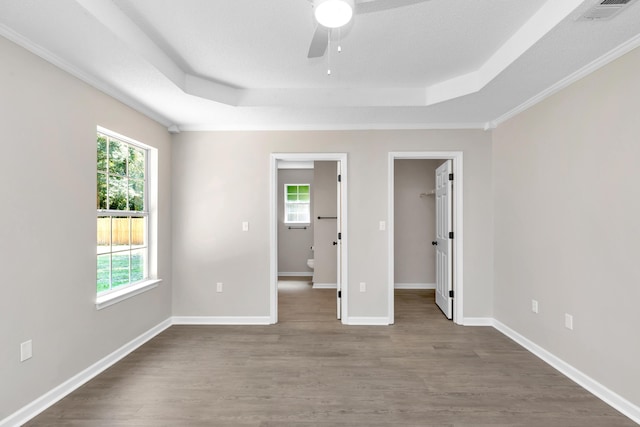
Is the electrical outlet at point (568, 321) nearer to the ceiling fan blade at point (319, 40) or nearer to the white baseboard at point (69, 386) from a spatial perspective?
the ceiling fan blade at point (319, 40)

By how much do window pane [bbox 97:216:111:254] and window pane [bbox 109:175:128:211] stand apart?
16 cm

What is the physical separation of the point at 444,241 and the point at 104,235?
3.92 metres

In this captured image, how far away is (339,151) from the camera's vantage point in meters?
4.07

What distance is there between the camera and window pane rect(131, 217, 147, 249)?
3462 mm

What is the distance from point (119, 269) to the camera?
321 centimetres

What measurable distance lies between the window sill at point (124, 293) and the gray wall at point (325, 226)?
2.94 metres

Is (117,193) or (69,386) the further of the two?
(117,193)

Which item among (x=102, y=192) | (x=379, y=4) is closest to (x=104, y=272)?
(x=102, y=192)

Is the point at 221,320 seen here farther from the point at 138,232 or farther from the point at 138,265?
the point at 138,232

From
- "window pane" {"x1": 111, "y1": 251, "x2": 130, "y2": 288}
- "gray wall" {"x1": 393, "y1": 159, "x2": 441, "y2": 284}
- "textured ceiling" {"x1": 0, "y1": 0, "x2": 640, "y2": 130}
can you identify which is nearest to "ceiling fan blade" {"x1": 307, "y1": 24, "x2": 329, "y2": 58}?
"textured ceiling" {"x1": 0, "y1": 0, "x2": 640, "y2": 130}

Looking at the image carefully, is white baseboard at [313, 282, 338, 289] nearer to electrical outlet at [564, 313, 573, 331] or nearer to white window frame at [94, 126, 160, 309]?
white window frame at [94, 126, 160, 309]

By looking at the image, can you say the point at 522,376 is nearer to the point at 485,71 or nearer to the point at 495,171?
the point at 495,171

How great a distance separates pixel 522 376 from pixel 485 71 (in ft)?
8.53

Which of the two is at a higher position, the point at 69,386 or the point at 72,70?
the point at 72,70
